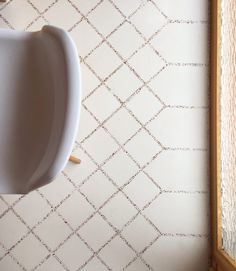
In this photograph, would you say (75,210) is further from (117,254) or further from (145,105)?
(145,105)

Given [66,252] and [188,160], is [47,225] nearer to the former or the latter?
[66,252]

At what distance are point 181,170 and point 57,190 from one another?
521 millimetres

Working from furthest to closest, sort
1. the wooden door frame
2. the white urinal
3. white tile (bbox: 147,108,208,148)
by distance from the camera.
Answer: white tile (bbox: 147,108,208,148)
the wooden door frame
the white urinal

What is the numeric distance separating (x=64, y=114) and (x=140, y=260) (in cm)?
A: 97

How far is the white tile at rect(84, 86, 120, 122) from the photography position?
181 centimetres

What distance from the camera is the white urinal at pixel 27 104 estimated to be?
1.08 meters

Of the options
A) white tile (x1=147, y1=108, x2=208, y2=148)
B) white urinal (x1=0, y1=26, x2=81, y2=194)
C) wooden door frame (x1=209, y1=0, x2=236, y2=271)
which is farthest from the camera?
white tile (x1=147, y1=108, x2=208, y2=148)

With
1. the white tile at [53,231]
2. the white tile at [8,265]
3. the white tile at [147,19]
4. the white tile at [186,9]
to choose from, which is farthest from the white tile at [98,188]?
the white tile at [186,9]

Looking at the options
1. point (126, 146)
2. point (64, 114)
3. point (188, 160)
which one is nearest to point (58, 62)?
point (64, 114)

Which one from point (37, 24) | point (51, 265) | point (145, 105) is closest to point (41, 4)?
point (37, 24)

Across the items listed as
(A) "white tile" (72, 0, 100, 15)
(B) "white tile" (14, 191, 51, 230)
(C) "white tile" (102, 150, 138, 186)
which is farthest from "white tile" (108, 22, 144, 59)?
(B) "white tile" (14, 191, 51, 230)

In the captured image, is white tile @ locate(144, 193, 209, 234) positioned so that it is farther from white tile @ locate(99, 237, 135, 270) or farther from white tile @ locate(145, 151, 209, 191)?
white tile @ locate(99, 237, 135, 270)

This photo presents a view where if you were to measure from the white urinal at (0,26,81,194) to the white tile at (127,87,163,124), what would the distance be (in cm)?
74

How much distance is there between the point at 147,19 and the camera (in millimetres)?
1835
